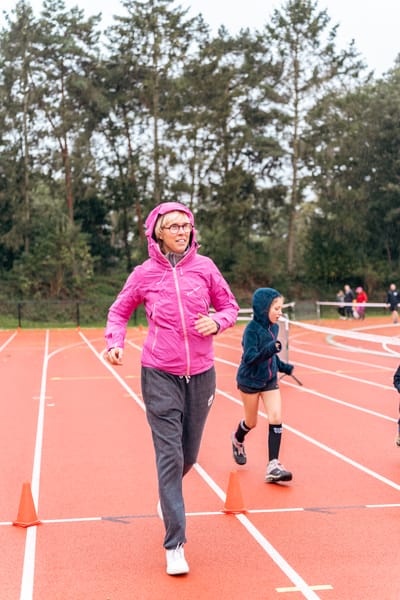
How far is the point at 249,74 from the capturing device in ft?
A: 174

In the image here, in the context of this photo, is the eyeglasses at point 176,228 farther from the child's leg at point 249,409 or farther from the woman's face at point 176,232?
the child's leg at point 249,409

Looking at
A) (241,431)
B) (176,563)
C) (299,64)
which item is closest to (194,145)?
(299,64)

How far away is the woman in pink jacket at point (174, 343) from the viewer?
505cm

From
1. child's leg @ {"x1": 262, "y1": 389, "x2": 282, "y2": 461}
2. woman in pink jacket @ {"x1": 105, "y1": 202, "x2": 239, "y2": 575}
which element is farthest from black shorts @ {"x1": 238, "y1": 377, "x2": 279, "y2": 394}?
woman in pink jacket @ {"x1": 105, "y1": 202, "x2": 239, "y2": 575}

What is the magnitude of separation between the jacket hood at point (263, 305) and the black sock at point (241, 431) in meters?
1.05

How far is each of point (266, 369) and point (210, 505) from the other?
4.78 ft

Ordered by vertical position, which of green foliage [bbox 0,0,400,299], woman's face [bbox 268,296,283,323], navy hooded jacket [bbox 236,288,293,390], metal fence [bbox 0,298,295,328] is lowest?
metal fence [bbox 0,298,295,328]

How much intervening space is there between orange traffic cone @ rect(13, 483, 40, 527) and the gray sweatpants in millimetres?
1382

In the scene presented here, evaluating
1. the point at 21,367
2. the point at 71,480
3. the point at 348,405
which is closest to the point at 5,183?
the point at 21,367

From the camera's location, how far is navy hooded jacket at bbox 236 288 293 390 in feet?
24.6

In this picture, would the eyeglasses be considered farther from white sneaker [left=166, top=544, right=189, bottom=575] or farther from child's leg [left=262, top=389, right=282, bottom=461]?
child's leg [left=262, top=389, right=282, bottom=461]

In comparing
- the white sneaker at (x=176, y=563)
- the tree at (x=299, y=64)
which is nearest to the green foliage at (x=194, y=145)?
the tree at (x=299, y=64)

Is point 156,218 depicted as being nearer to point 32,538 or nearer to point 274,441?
point 32,538

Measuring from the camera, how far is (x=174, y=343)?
5.14 metres
